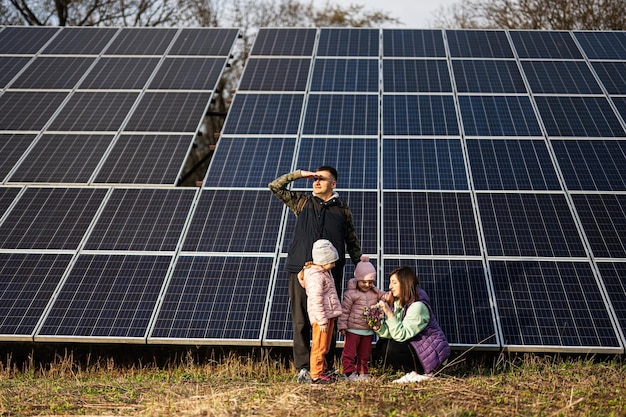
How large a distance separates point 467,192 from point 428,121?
212cm

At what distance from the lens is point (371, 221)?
1052 cm

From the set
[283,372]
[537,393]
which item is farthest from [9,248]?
[537,393]

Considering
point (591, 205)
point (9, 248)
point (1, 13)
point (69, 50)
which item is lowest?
point (9, 248)

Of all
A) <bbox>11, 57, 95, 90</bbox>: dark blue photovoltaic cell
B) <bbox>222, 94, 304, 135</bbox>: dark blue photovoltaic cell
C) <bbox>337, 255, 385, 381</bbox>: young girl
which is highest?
<bbox>11, 57, 95, 90</bbox>: dark blue photovoltaic cell

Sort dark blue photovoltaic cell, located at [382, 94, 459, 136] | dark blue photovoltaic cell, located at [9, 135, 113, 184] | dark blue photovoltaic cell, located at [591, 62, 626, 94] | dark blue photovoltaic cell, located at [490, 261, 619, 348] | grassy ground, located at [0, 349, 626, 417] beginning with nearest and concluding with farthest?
grassy ground, located at [0, 349, 626, 417]
dark blue photovoltaic cell, located at [490, 261, 619, 348]
dark blue photovoltaic cell, located at [9, 135, 113, 184]
dark blue photovoltaic cell, located at [382, 94, 459, 136]
dark blue photovoltaic cell, located at [591, 62, 626, 94]

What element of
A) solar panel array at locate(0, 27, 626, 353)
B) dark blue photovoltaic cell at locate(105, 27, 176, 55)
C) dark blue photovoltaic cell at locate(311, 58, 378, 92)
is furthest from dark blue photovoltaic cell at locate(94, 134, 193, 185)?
dark blue photovoltaic cell at locate(105, 27, 176, 55)

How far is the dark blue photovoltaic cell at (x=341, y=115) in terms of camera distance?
1251cm

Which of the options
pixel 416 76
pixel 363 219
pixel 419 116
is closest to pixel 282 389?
pixel 363 219

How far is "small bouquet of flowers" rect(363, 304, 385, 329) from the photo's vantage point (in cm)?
792

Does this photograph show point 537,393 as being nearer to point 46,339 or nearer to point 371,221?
point 371,221

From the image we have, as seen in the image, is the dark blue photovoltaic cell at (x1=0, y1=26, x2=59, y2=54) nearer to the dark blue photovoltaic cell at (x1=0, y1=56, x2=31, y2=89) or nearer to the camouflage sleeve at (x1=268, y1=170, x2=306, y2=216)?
the dark blue photovoltaic cell at (x1=0, y1=56, x2=31, y2=89)

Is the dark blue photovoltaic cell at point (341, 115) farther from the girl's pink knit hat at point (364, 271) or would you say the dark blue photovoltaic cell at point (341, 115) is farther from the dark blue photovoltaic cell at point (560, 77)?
the girl's pink knit hat at point (364, 271)

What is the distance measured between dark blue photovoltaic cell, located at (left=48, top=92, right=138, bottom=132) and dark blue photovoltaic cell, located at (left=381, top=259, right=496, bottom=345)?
6.24 m

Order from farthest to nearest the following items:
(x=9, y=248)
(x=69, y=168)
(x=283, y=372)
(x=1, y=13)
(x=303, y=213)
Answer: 1. (x=1, y=13)
2. (x=69, y=168)
3. (x=9, y=248)
4. (x=283, y=372)
5. (x=303, y=213)
